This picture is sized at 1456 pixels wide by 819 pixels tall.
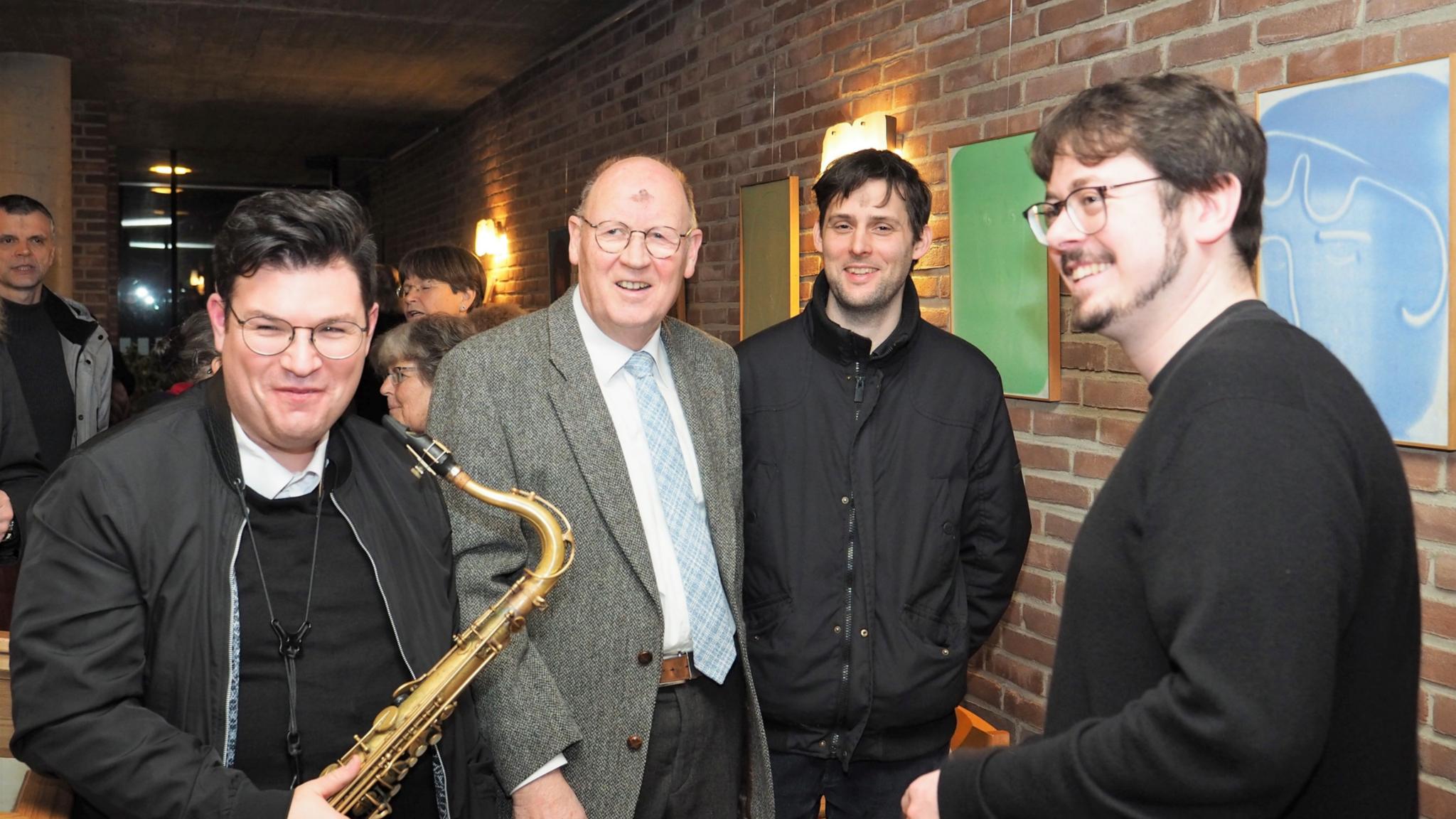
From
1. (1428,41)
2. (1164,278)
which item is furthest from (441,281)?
(1164,278)

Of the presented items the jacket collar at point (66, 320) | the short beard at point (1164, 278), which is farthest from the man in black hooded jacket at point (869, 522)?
the jacket collar at point (66, 320)

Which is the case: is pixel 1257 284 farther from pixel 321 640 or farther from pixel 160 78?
pixel 160 78

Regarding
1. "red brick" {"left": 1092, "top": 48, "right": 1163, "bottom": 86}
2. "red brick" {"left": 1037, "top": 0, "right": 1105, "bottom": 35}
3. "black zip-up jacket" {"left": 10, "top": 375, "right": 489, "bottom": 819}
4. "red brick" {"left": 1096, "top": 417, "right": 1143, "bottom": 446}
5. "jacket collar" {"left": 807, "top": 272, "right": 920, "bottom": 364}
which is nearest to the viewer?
"black zip-up jacket" {"left": 10, "top": 375, "right": 489, "bottom": 819}

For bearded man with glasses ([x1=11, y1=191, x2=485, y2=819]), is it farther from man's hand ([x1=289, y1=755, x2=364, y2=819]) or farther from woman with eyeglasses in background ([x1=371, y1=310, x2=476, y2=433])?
woman with eyeglasses in background ([x1=371, y1=310, x2=476, y2=433])

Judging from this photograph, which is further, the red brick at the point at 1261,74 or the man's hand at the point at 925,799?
the red brick at the point at 1261,74

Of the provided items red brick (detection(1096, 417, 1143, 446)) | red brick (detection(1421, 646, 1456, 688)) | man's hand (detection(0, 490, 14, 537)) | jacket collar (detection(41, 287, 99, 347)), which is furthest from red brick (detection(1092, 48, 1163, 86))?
jacket collar (detection(41, 287, 99, 347))

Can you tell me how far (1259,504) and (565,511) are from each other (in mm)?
1360

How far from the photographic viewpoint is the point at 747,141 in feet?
18.2

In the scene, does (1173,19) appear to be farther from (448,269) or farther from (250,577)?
(448,269)

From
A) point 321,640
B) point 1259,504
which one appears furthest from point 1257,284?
point 321,640

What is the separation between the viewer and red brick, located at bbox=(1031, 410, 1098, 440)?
3430mm

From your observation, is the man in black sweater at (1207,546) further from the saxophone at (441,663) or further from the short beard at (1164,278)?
the saxophone at (441,663)

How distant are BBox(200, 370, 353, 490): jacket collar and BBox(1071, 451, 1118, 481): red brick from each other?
2199mm

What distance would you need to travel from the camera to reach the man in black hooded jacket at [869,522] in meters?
2.54
